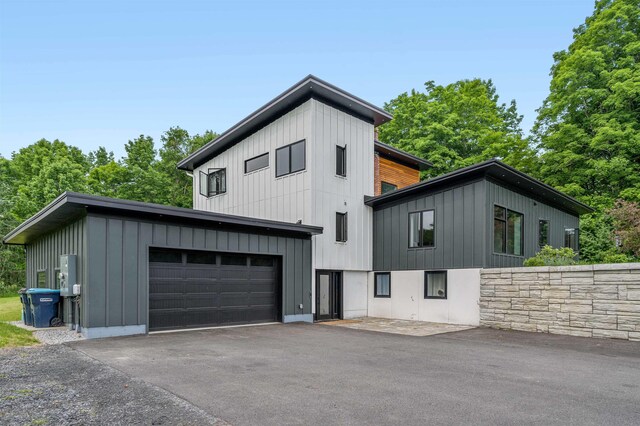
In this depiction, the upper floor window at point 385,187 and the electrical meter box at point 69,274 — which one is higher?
the upper floor window at point 385,187

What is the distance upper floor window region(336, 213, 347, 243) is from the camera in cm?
1466

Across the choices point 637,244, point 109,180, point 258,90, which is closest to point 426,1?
point 258,90

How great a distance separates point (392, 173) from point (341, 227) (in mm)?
5479

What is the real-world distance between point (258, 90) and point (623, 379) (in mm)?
19578

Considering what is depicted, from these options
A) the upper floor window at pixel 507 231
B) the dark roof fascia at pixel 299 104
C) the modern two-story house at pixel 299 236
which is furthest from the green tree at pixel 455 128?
the dark roof fascia at pixel 299 104

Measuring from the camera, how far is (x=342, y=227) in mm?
14797

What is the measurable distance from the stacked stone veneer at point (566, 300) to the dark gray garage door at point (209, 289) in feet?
21.8

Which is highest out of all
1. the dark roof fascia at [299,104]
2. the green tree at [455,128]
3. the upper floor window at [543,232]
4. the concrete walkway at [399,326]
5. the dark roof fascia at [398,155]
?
the green tree at [455,128]

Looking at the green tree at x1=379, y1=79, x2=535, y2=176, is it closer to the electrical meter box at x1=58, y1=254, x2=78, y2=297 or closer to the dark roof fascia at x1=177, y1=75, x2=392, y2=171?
the dark roof fascia at x1=177, y1=75, x2=392, y2=171

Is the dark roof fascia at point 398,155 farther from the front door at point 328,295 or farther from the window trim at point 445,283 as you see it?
the window trim at point 445,283

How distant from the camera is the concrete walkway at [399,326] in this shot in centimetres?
1129

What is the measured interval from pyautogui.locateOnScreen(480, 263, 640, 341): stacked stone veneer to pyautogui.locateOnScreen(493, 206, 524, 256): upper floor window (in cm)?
160

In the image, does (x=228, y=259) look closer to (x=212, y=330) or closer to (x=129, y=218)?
(x=212, y=330)

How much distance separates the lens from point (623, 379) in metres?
5.91
